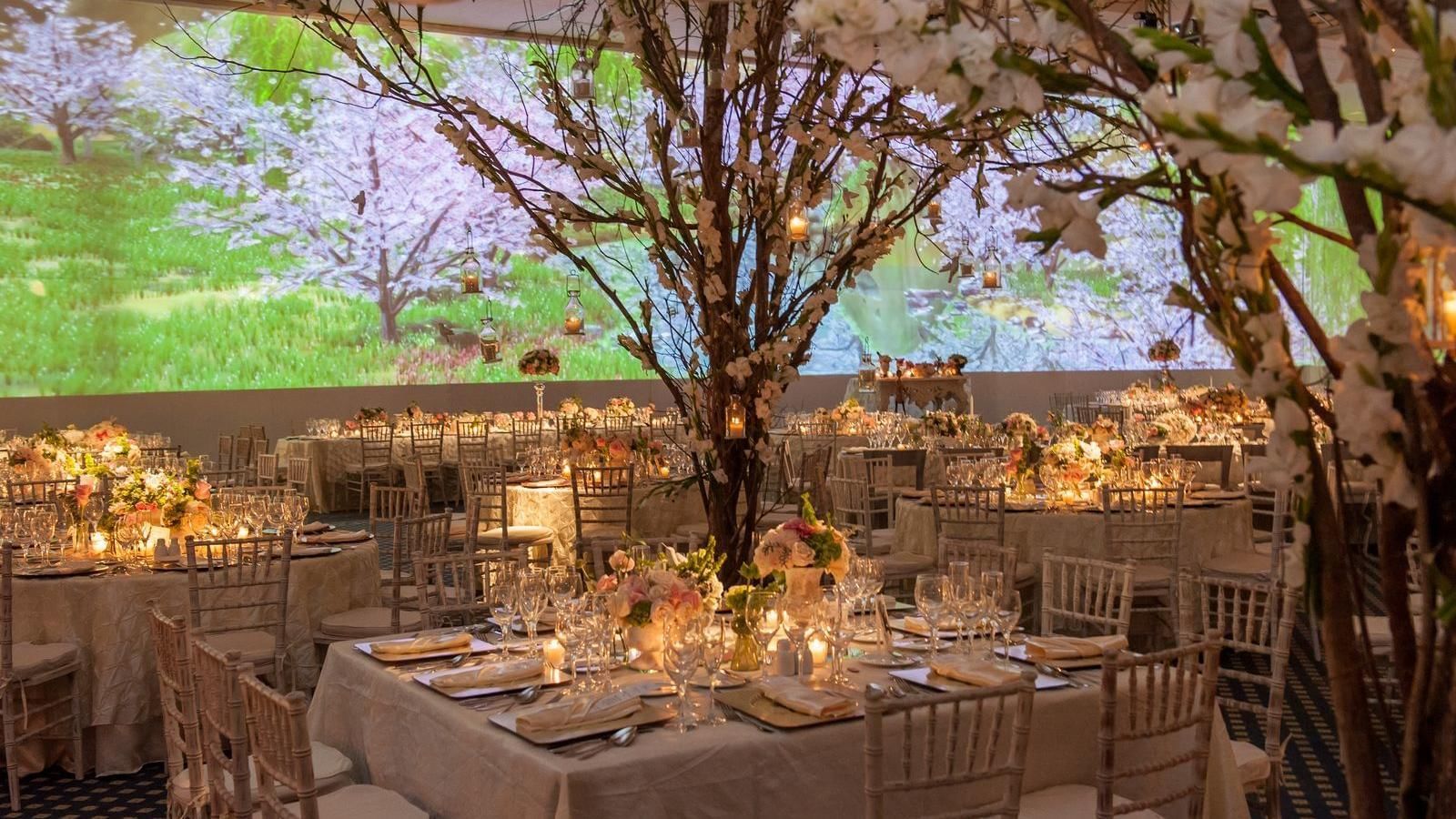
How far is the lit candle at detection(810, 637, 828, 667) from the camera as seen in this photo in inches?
133

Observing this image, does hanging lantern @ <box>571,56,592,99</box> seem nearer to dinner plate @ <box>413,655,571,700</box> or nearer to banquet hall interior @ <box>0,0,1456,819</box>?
banquet hall interior @ <box>0,0,1456,819</box>

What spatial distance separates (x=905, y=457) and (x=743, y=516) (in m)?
5.83

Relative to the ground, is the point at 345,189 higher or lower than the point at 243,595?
higher

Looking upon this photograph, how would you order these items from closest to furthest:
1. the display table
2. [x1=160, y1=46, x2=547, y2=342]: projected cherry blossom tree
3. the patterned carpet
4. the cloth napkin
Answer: the patterned carpet
the cloth napkin
the display table
[x1=160, y1=46, x2=547, y2=342]: projected cherry blossom tree

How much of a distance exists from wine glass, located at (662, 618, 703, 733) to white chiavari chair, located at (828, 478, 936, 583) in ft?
12.6

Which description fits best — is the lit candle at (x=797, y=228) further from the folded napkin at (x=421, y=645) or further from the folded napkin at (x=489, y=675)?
the folded napkin at (x=421, y=645)

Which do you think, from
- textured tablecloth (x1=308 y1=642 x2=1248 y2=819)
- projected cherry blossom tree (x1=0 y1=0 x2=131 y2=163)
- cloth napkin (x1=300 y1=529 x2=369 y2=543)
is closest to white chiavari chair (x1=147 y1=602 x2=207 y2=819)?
textured tablecloth (x1=308 y1=642 x2=1248 y2=819)

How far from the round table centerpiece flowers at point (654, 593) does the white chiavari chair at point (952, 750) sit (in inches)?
23.2

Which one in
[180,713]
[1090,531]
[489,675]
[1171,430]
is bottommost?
[180,713]

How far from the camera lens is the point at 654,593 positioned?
325cm

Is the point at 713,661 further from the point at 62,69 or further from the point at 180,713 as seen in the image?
the point at 62,69

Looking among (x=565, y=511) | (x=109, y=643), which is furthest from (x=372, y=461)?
(x=109, y=643)

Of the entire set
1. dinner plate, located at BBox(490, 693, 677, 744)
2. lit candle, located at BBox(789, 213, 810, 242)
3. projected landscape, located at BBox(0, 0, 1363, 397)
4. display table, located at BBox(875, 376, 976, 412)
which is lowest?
dinner plate, located at BBox(490, 693, 677, 744)

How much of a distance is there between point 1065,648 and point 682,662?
1.13 meters
